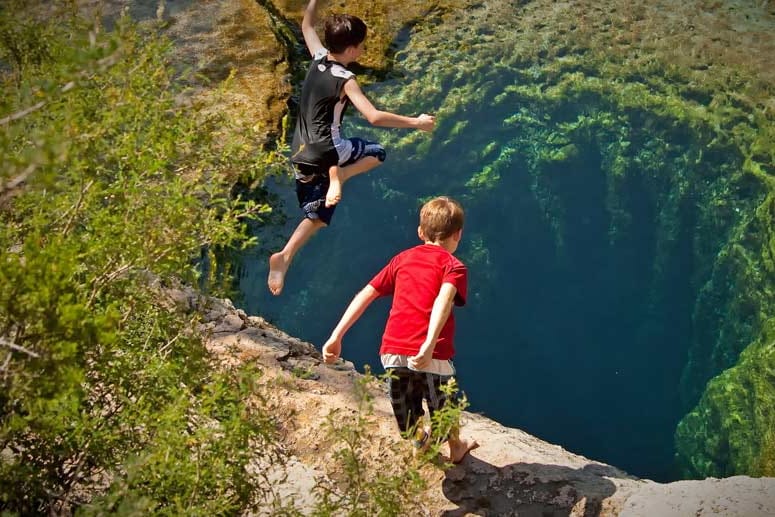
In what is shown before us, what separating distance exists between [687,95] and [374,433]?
3.62m

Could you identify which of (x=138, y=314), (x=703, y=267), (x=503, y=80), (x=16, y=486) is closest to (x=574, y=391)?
(x=703, y=267)

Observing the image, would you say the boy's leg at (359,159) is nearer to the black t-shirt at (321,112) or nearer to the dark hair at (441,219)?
the black t-shirt at (321,112)

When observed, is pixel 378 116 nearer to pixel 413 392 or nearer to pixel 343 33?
pixel 343 33

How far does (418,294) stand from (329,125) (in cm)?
104

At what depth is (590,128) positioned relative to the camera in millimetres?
6168

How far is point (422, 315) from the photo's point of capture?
3174mm

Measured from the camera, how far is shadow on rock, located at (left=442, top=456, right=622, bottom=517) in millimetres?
3295

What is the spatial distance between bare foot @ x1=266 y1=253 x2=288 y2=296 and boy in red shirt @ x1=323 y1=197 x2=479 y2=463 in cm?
86

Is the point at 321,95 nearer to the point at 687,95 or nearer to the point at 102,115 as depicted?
the point at 102,115

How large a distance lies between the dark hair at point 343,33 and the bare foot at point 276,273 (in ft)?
3.03

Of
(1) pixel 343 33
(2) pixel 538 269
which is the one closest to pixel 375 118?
(1) pixel 343 33

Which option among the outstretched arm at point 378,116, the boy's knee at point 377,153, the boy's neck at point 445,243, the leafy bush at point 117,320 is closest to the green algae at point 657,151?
the boy's knee at point 377,153

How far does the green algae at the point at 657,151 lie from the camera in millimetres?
5402

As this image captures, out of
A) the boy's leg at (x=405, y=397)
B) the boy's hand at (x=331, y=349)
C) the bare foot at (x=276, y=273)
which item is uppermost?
the boy's hand at (x=331, y=349)
